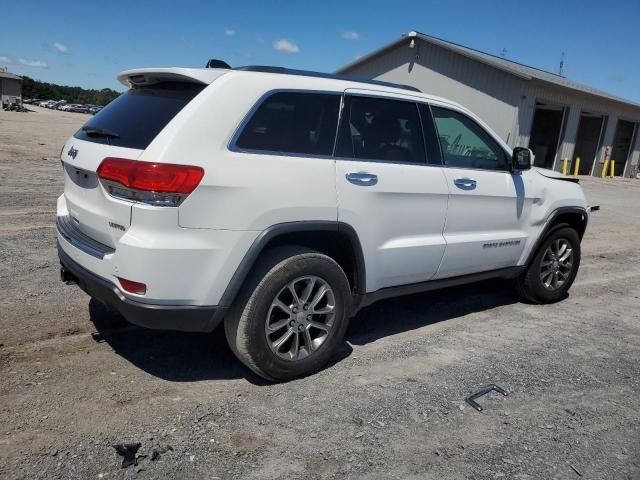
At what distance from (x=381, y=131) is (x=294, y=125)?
77cm

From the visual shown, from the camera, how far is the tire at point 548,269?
Answer: 17.5ft

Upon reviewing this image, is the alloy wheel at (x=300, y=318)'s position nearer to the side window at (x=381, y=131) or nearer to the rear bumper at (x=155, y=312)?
the rear bumper at (x=155, y=312)

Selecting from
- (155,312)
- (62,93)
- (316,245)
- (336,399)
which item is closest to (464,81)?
(316,245)

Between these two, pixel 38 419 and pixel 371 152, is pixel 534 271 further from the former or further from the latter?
pixel 38 419

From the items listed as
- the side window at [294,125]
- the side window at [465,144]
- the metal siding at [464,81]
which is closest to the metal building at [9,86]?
the metal siding at [464,81]

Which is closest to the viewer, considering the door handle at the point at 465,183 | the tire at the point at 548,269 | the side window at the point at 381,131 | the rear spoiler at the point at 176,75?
the rear spoiler at the point at 176,75

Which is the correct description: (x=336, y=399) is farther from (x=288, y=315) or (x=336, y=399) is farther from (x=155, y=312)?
(x=155, y=312)

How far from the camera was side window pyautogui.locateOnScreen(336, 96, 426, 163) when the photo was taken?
3.66 metres

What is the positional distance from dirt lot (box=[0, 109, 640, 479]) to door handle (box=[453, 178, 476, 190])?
1.27 metres

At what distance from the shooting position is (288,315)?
3426 mm

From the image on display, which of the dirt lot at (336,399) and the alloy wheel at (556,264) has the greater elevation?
the alloy wheel at (556,264)

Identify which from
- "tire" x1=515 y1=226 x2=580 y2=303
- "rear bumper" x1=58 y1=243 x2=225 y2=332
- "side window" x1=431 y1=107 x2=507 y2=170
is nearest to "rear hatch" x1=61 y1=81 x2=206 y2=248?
"rear bumper" x1=58 y1=243 x2=225 y2=332

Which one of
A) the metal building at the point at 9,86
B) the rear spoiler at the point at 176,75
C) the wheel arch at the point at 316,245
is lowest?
the wheel arch at the point at 316,245

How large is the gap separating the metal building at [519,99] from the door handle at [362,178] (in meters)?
17.6
